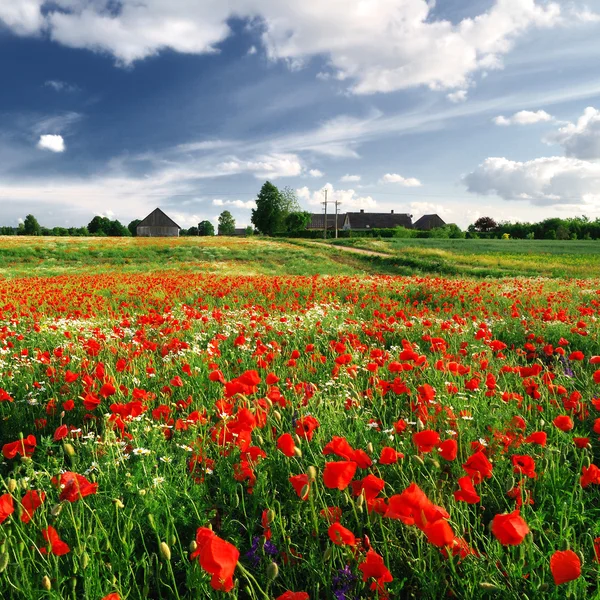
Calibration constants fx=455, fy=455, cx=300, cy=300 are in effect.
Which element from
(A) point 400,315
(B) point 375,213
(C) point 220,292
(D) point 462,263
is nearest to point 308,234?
(B) point 375,213

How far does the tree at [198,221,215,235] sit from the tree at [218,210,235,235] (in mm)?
12135

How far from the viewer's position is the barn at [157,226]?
100750 millimetres

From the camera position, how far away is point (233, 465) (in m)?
2.86

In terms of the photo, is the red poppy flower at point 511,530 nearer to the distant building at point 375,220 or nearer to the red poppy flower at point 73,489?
the red poppy flower at point 73,489

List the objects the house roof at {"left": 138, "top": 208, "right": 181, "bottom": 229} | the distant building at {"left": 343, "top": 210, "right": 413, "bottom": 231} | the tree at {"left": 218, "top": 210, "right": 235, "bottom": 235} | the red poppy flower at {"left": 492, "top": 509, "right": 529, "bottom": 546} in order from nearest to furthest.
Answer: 1. the red poppy flower at {"left": 492, "top": 509, "right": 529, "bottom": 546}
2. the house roof at {"left": 138, "top": 208, "right": 181, "bottom": 229}
3. the distant building at {"left": 343, "top": 210, "right": 413, "bottom": 231}
4. the tree at {"left": 218, "top": 210, "right": 235, "bottom": 235}

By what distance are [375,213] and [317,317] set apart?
357 ft

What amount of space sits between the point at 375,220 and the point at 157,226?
51367mm

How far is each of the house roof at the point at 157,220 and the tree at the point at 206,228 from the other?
35136mm

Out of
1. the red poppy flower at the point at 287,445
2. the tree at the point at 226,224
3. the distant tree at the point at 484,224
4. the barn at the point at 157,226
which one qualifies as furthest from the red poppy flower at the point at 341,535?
the tree at the point at 226,224

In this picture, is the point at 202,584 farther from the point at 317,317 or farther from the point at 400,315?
the point at 317,317

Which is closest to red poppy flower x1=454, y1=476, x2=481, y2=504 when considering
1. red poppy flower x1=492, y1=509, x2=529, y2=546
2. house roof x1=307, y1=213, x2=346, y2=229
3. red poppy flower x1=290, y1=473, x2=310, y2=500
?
red poppy flower x1=492, y1=509, x2=529, y2=546

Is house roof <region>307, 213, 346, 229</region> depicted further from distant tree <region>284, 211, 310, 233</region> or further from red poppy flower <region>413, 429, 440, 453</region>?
red poppy flower <region>413, 429, 440, 453</region>

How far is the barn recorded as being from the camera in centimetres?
10075

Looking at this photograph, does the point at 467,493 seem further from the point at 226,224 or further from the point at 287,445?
the point at 226,224
